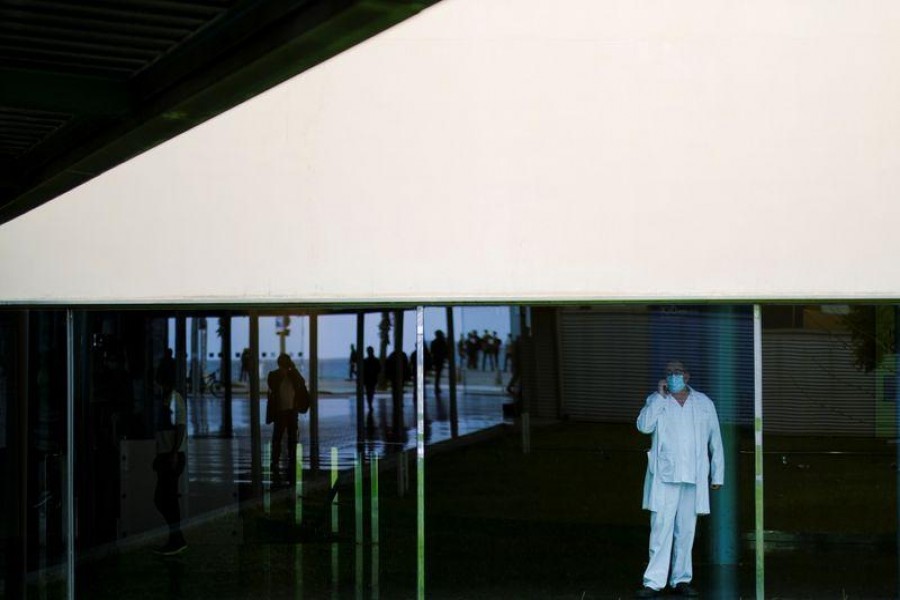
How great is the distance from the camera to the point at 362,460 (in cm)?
1082

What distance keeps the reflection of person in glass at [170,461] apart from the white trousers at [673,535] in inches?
146

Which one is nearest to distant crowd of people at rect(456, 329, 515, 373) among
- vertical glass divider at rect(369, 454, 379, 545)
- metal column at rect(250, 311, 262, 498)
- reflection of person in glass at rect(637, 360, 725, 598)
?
vertical glass divider at rect(369, 454, 379, 545)

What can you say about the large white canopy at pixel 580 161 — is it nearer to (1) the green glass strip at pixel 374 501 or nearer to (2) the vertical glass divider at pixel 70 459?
(2) the vertical glass divider at pixel 70 459

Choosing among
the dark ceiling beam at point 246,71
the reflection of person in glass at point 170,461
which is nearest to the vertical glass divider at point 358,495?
the reflection of person in glass at point 170,461

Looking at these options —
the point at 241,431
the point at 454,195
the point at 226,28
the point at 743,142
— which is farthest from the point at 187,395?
the point at 226,28

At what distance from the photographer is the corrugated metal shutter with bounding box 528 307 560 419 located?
11312 mm

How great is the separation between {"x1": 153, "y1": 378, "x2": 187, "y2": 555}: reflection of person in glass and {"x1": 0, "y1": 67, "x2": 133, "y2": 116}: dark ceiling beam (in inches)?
213

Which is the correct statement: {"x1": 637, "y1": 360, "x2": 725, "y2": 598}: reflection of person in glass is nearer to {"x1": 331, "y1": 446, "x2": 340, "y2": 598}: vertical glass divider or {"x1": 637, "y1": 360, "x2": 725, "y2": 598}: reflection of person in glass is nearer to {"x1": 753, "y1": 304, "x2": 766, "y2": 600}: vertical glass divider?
{"x1": 753, "y1": 304, "x2": 766, "y2": 600}: vertical glass divider

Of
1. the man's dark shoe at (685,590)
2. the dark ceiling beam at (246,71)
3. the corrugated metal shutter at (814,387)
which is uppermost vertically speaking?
the dark ceiling beam at (246,71)

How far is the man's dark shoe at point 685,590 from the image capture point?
10.2 metres

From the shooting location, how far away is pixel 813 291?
32.4 ft

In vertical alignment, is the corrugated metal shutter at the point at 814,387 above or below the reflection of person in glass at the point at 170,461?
above

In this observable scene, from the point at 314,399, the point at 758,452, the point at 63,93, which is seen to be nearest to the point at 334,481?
the point at 314,399

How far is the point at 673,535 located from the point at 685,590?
423 mm
